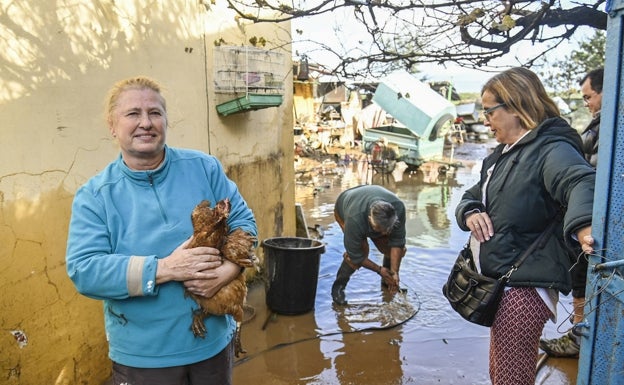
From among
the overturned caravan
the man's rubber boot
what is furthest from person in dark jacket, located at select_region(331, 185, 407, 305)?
the overturned caravan

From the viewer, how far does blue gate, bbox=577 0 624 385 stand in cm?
185

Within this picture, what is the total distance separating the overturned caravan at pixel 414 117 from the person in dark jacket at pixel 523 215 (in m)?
14.2

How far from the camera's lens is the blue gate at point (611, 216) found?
6.06 ft

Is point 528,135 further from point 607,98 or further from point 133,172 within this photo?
point 133,172

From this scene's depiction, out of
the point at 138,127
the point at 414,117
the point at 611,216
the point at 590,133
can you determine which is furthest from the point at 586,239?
the point at 414,117

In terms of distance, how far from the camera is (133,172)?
2.00m

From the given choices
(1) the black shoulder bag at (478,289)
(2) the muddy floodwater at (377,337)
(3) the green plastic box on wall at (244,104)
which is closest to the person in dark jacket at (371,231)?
(2) the muddy floodwater at (377,337)

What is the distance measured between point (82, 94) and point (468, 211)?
9.33 feet

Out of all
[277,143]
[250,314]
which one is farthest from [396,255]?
[277,143]

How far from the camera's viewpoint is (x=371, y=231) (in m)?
5.09

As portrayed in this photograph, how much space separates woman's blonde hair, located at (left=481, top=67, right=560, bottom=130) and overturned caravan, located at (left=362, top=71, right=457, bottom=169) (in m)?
14.2

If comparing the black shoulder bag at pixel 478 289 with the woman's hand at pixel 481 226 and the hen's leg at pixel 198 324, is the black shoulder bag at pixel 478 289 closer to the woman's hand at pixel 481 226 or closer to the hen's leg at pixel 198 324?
the woman's hand at pixel 481 226

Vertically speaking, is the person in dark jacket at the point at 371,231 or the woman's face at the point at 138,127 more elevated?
the woman's face at the point at 138,127

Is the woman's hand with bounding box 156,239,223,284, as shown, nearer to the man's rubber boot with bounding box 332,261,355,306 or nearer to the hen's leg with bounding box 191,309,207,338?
the hen's leg with bounding box 191,309,207,338
